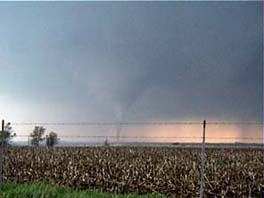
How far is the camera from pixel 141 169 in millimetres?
18875

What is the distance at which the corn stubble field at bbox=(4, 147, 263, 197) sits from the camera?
57.3 ft

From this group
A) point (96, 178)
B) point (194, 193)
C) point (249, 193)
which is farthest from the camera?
point (96, 178)

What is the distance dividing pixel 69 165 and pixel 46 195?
345 inches

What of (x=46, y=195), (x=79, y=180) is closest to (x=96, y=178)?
(x=79, y=180)

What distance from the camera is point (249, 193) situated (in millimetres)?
16438

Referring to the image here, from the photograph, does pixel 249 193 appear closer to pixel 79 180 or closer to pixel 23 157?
pixel 79 180

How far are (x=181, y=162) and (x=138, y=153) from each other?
2290 millimetres

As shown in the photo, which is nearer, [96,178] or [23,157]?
[96,178]

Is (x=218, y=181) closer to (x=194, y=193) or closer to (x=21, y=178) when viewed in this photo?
(x=194, y=193)

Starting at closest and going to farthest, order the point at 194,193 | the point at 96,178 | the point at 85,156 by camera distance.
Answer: the point at 194,193 < the point at 96,178 < the point at 85,156

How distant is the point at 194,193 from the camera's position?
17609mm

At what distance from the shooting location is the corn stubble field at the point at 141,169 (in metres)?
17.5

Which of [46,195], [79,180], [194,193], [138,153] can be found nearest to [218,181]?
[194,193]

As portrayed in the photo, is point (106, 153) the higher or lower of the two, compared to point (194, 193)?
higher
